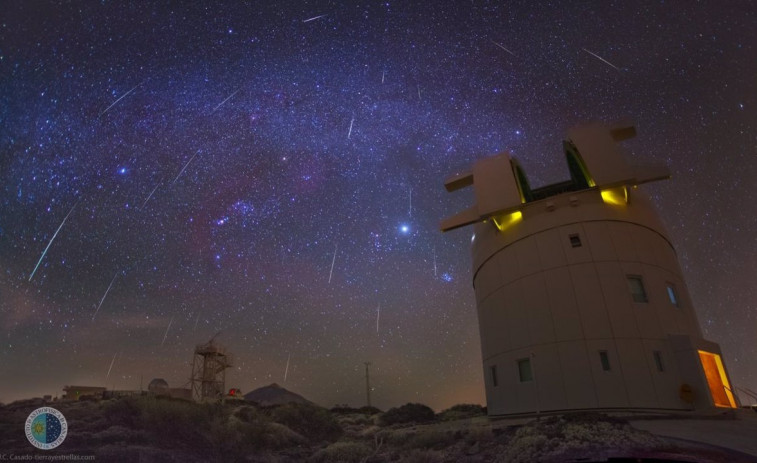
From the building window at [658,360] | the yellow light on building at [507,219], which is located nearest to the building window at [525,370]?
the building window at [658,360]

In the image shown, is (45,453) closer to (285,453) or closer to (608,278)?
(285,453)

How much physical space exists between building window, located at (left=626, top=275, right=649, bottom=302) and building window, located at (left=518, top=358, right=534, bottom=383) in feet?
14.2

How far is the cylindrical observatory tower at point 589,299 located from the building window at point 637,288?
0.12 feet

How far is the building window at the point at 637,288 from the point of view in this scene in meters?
14.6

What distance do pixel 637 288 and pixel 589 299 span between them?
73.8 inches

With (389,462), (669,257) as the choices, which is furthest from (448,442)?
(669,257)

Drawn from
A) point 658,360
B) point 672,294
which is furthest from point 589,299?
point 672,294

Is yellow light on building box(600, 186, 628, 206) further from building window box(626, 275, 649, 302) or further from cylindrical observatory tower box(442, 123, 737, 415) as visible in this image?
building window box(626, 275, 649, 302)

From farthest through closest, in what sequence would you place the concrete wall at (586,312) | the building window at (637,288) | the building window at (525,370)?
the building window at (525,370) < the building window at (637,288) < the concrete wall at (586,312)

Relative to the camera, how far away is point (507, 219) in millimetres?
17812

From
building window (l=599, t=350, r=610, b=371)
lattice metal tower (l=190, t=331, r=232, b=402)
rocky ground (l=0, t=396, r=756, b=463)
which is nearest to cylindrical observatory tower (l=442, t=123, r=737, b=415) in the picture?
building window (l=599, t=350, r=610, b=371)

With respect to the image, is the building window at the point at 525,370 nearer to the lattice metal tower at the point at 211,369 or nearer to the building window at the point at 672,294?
the building window at the point at 672,294

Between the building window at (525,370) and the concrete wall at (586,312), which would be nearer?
the concrete wall at (586,312)

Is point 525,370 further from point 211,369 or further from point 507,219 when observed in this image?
point 211,369
